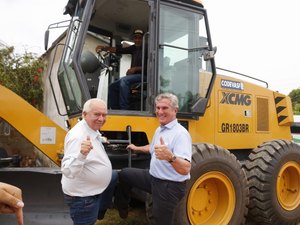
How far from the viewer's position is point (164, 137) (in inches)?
126

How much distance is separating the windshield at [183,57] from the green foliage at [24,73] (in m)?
6.57

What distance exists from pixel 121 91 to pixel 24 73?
6.50 metres

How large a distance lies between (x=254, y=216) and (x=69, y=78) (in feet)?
9.61

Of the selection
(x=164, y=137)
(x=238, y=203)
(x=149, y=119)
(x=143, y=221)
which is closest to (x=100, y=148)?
(x=164, y=137)

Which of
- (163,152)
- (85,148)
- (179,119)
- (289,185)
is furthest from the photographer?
(289,185)

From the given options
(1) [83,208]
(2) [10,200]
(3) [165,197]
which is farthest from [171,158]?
(2) [10,200]

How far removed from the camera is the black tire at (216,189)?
4.07 m

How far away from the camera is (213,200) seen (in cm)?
445

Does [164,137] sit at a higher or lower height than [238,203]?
higher

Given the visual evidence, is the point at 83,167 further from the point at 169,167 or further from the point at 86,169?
the point at 169,167

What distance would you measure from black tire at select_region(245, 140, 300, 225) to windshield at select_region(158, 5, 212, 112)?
3.87 ft

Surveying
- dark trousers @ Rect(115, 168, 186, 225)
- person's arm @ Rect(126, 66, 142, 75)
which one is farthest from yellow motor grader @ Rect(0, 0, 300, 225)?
dark trousers @ Rect(115, 168, 186, 225)

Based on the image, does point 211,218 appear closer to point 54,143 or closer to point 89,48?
point 54,143

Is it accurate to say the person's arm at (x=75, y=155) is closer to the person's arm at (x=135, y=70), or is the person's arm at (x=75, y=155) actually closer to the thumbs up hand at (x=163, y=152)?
the thumbs up hand at (x=163, y=152)
